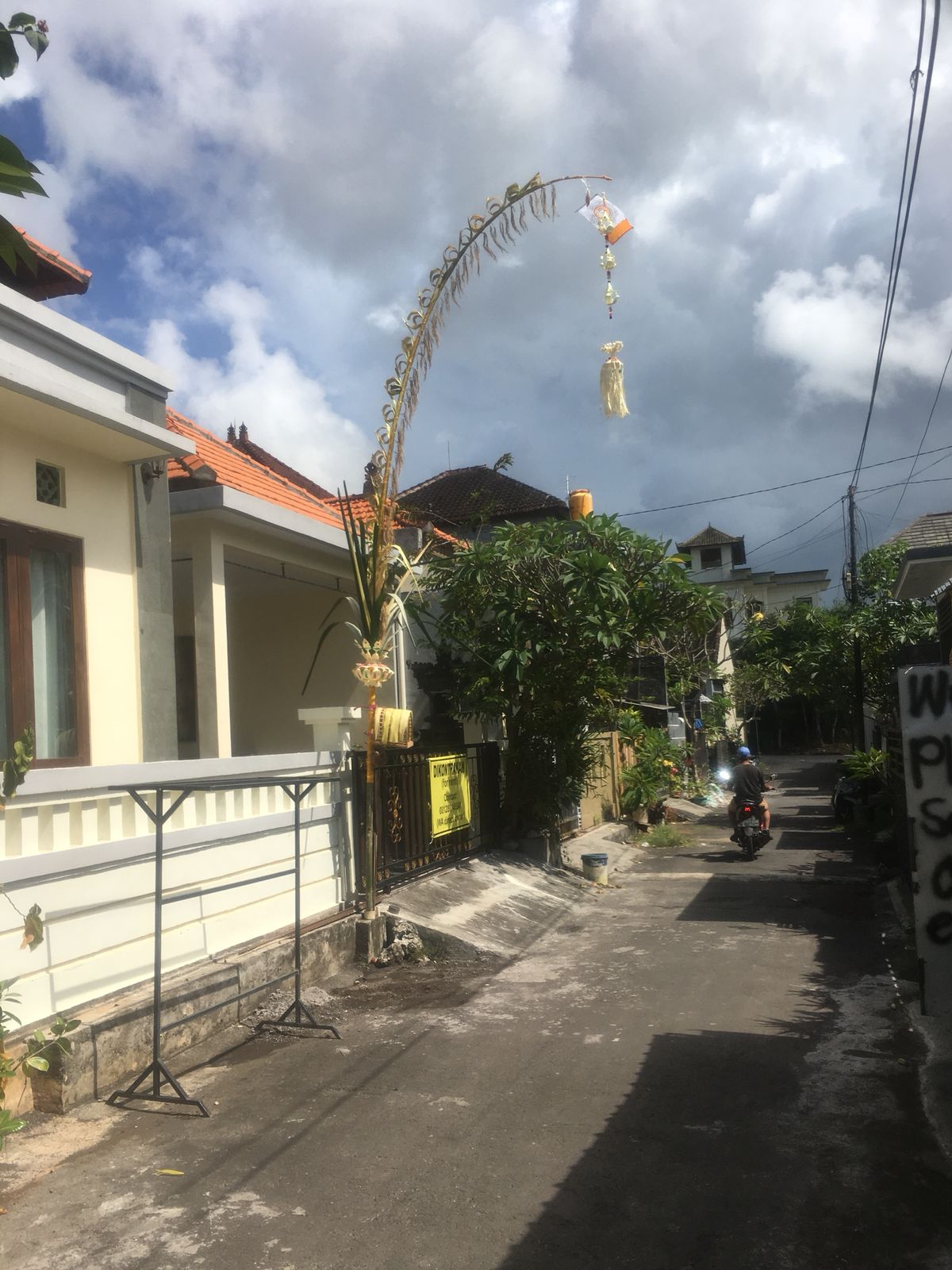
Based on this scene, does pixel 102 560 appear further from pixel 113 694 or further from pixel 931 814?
pixel 931 814

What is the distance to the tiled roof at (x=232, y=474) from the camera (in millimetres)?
8906

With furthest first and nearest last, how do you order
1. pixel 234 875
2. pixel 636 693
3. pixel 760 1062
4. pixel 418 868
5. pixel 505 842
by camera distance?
pixel 636 693, pixel 505 842, pixel 418 868, pixel 234 875, pixel 760 1062

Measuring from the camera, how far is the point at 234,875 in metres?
6.86

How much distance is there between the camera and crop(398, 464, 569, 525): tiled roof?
25.1 meters

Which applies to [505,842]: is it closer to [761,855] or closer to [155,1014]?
[761,855]

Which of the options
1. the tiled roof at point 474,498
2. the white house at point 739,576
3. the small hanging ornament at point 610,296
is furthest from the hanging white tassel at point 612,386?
the white house at point 739,576

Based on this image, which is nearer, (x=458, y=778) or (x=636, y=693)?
(x=458, y=778)

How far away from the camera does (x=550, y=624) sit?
1170 centimetres

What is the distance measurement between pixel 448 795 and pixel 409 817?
110 cm

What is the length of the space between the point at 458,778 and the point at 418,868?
147 cm

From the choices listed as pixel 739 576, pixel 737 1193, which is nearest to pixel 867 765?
pixel 737 1193

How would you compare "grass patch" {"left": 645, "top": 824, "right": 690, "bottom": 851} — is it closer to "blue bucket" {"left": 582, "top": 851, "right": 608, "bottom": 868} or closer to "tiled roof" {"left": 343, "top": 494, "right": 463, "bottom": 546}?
"blue bucket" {"left": 582, "top": 851, "right": 608, "bottom": 868}

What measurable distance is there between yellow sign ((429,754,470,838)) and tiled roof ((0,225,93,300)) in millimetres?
5417

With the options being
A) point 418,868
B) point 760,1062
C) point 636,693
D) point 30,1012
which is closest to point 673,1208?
point 760,1062
